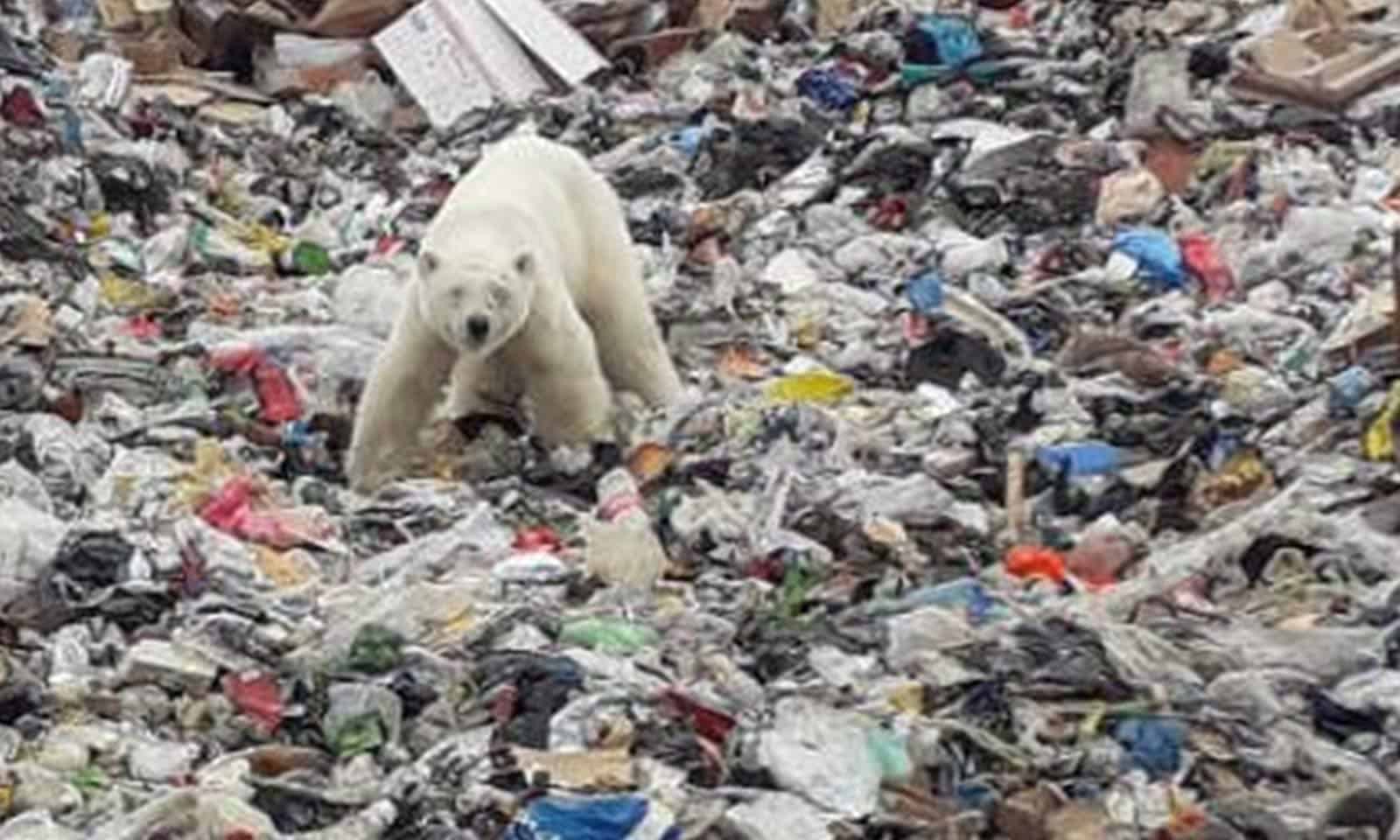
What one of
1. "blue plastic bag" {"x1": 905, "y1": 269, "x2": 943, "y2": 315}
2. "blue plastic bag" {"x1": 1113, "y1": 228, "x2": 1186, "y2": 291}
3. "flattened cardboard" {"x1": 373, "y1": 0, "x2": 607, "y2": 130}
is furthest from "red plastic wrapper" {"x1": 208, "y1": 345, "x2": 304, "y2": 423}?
"flattened cardboard" {"x1": 373, "y1": 0, "x2": 607, "y2": 130}

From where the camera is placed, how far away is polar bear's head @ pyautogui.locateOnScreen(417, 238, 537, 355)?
338 inches

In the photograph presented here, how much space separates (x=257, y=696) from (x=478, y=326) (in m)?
1.85

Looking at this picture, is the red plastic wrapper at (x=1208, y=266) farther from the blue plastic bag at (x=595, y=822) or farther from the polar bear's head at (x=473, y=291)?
the blue plastic bag at (x=595, y=822)

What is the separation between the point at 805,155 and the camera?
41.0 ft

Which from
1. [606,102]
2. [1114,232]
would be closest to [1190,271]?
[1114,232]

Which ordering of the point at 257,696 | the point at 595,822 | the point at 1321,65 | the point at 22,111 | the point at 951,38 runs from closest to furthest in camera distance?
the point at 595,822, the point at 257,696, the point at 22,111, the point at 1321,65, the point at 951,38

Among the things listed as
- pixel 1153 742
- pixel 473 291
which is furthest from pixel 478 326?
pixel 1153 742

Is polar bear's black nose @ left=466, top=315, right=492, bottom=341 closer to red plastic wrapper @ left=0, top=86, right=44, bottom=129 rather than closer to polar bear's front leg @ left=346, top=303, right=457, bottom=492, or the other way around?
polar bear's front leg @ left=346, top=303, right=457, bottom=492

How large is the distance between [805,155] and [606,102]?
1.35 meters

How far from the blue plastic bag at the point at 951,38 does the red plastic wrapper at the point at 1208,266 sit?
239cm

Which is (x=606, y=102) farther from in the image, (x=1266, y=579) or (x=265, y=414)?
(x=1266, y=579)

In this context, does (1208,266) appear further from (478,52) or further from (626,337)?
(478,52)

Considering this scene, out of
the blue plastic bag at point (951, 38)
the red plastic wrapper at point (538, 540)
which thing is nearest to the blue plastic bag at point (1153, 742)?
the red plastic wrapper at point (538, 540)

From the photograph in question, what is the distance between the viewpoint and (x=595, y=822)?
621 centimetres
